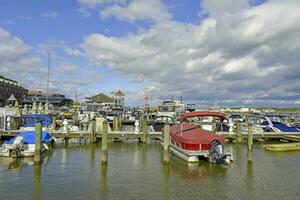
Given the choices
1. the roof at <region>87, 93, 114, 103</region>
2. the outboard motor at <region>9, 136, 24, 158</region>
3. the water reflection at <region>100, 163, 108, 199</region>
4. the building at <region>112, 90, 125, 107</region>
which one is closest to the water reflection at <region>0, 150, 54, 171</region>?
the outboard motor at <region>9, 136, 24, 158</region>

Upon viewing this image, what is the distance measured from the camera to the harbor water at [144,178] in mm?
18734

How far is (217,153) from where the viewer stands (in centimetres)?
2622

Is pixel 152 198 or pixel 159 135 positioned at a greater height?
pixel 159 135

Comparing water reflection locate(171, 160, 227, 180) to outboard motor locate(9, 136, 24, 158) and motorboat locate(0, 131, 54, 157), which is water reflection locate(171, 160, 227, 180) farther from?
outboard motor locate(9, 136, 24, 158)

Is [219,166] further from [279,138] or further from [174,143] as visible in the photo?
[279,138]

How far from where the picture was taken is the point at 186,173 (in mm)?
23969

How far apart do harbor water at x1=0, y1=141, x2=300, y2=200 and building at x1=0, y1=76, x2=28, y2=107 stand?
111 m

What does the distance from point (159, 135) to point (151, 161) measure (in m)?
11.4

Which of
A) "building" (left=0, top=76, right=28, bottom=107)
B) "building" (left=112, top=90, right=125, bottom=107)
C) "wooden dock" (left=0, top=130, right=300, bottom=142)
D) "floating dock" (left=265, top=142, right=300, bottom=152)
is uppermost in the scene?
"building" (left=0, top=76, right=28, bottom=107)

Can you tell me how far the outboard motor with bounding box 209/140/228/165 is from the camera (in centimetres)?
2600

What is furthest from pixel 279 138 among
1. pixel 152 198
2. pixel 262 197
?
pixel 152 198

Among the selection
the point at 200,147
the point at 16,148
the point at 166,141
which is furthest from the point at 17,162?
Result: the point at 200,147

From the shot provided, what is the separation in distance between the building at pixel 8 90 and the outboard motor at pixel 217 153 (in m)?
117

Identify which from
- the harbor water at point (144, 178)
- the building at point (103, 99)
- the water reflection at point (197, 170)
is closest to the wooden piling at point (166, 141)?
the harbor water at point (144, 178)
